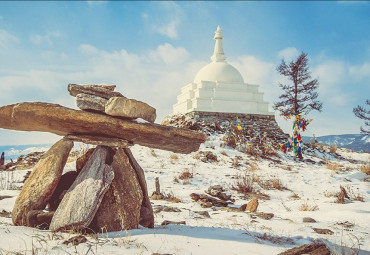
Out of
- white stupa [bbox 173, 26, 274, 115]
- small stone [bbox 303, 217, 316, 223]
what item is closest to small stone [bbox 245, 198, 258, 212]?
small stone [bbox 303, 217, 316, 223]

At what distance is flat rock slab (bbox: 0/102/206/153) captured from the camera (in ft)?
12.7

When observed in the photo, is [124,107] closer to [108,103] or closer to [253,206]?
[108,103]

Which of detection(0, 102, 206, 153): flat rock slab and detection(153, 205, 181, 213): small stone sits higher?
detection(0, 102, 206, 153): flat rock slab

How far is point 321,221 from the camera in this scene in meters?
5.22

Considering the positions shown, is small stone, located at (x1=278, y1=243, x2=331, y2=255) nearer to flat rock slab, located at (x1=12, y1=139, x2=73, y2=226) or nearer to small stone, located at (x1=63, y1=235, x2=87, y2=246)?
small stone, located at (x1=63, y1=235, x2=87, y2=246)

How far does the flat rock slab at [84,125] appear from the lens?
12.7ft


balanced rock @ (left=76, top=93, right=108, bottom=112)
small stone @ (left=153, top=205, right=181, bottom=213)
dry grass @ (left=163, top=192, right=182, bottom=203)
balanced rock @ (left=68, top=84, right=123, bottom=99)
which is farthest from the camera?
dry grass @ (left=163, top=192, right=182, bottom=203)

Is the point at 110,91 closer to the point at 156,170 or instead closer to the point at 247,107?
the point at 156,170

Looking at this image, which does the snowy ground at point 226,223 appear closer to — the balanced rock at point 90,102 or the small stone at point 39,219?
the small stone at point 39,219

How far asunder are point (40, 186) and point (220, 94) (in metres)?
20.4

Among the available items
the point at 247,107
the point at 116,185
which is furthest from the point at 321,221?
the point at 247,107

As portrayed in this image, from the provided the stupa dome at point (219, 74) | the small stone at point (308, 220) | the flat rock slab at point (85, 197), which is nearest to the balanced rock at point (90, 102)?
the flat rock slab at point (85, 197)

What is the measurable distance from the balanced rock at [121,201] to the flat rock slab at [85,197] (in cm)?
19

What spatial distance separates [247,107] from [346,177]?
13.3 meters
